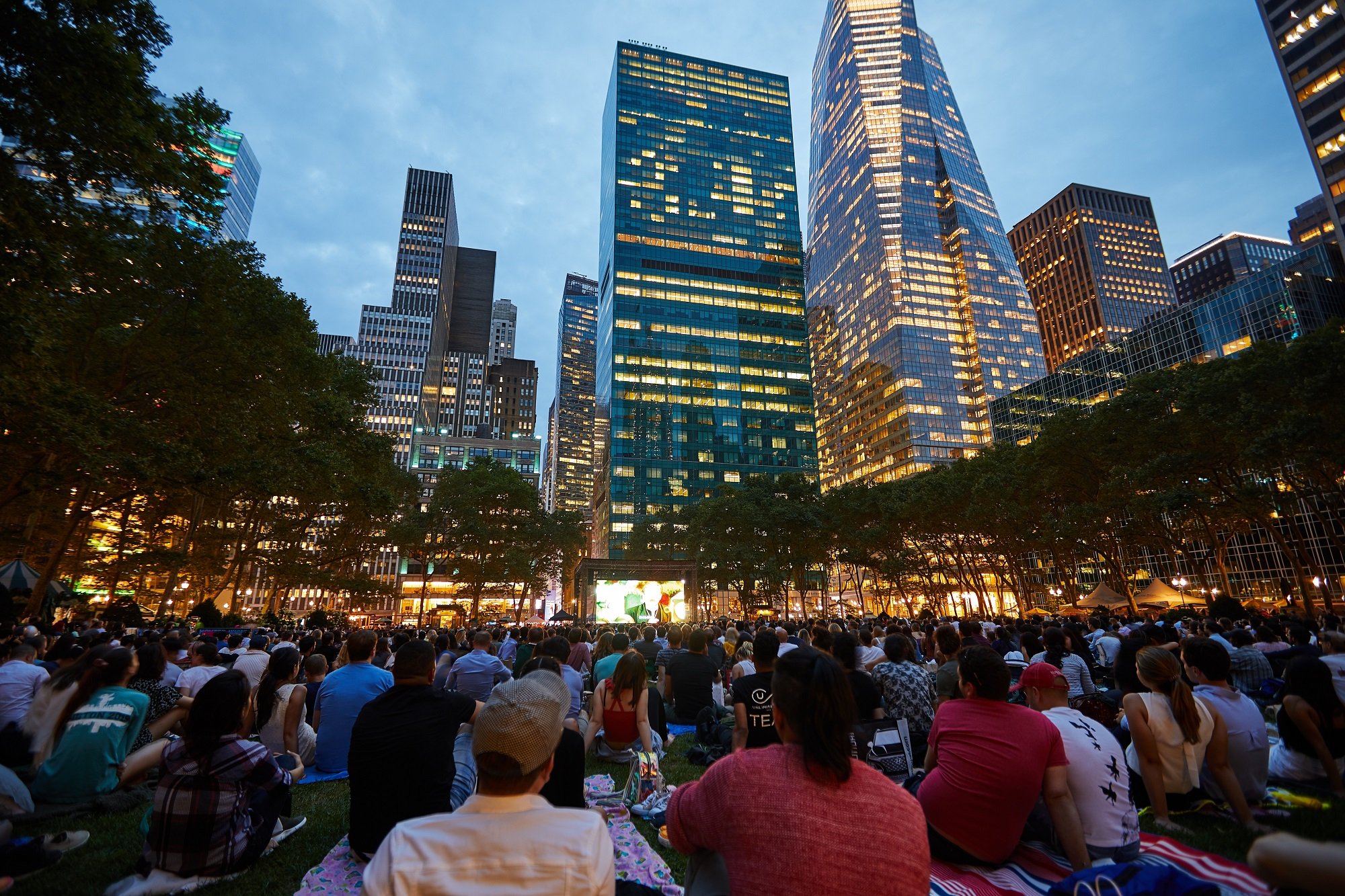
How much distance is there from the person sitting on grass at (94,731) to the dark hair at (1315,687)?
33.8ft

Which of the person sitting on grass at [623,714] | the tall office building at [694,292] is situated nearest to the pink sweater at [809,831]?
the person sitting on grass at [623,714]

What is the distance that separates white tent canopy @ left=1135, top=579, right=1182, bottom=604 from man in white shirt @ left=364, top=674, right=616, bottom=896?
32945 millimetres

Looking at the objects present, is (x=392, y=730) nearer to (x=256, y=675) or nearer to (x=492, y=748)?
(x=492, y=748)

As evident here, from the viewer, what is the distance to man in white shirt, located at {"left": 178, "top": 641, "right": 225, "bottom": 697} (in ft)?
23.9

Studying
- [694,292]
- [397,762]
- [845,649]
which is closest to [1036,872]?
[845,649]

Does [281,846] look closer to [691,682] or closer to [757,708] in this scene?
[757,708]

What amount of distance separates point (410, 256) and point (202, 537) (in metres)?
127

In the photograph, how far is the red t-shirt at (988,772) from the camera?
140 inches

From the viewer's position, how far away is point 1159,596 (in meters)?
26.2

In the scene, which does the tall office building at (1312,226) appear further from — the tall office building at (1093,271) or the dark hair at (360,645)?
the dark hair at (360,645)

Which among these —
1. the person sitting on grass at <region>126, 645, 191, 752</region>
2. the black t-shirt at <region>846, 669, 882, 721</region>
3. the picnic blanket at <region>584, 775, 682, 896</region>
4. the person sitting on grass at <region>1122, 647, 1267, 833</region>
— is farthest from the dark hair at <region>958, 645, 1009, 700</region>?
the person sitting on grass at <region>126, 645, 191, 752</region>

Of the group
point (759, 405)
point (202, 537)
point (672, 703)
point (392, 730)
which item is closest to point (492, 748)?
point (392, 730)

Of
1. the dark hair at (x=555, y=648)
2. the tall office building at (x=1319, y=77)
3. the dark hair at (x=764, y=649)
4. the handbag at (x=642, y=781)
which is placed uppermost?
the tall office building at (x=1319, y=77)

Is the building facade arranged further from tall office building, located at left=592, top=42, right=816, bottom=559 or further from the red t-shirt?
the red t-shirt
